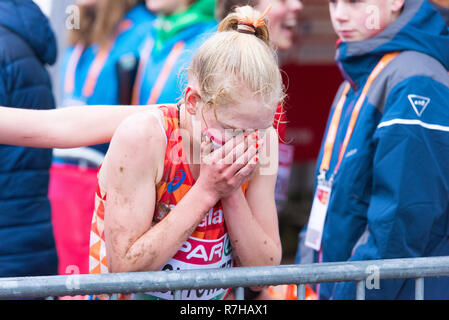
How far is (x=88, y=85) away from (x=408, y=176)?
101 inches

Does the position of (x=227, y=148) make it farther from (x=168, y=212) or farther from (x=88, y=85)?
(x=88, y=85)

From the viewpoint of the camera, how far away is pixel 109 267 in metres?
1.64

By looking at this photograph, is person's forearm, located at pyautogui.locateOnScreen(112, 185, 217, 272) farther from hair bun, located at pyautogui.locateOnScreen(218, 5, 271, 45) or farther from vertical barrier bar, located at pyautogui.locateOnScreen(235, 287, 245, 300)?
hair bun, located at pyautogui.locateOnScreen(218, 5, 271, 45)

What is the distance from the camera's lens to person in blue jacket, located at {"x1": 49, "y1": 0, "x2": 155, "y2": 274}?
3.69 m

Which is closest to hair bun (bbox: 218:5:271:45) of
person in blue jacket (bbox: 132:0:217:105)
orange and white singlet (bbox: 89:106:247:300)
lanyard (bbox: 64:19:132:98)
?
orange and white singlet (bbox: 89:106:247:300)

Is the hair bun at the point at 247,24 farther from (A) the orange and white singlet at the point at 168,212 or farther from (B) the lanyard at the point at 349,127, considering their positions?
(B) the lanyard at the point at 349,127

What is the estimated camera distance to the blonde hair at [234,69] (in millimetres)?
1532

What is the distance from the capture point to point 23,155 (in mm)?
2438

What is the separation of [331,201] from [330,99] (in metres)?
2.97

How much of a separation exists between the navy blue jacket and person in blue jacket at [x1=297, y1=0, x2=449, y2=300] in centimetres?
120

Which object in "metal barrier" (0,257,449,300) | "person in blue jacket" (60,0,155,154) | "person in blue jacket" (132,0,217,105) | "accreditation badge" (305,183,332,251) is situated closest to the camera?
"metal barrier" (0,257,449,300)

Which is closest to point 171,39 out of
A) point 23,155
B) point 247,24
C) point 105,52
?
point 105,52

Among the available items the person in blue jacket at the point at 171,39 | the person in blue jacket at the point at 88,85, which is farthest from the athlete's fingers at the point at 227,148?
the person in blue jacket at the point at 88,85

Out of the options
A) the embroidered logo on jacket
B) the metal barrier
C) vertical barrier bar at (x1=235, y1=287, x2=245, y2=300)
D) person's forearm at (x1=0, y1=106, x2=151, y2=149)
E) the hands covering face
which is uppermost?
the embroidered logo on jacket
